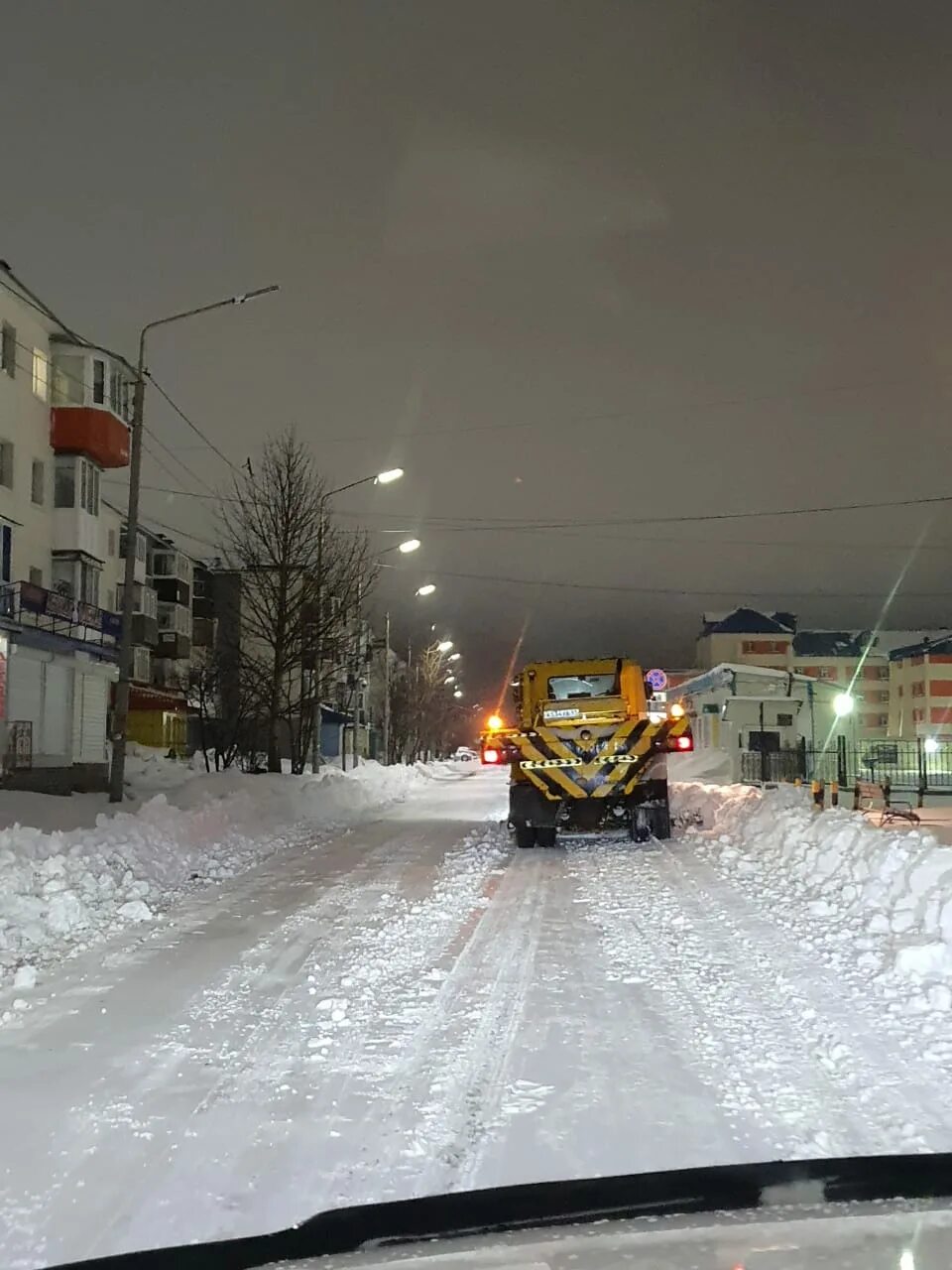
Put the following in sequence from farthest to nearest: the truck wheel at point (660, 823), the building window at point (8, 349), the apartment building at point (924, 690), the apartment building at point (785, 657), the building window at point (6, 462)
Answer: the apartment building at point (785, 657) < the apartment building at point (924, 690) < the building window at point (6, 462) < the building window at point (8, 349) < the truck wheel at point (660, 823)

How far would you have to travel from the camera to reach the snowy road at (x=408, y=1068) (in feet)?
→ 14.9

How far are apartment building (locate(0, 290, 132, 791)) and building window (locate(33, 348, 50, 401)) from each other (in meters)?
0.06

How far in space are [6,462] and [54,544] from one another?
13.8 ft

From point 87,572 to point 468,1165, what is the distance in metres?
36.5

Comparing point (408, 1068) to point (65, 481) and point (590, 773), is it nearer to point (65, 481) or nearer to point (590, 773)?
point (590, 773)

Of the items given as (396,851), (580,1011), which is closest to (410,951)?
(580,1011)

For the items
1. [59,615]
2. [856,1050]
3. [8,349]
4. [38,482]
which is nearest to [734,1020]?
[856,1050]

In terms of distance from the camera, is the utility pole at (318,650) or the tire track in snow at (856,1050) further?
the utility pole at (318,650)

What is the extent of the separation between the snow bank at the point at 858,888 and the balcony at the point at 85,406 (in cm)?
2659

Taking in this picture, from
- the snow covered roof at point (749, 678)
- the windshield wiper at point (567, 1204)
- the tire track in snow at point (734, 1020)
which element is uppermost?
the snow covered roof at point (749, 678)

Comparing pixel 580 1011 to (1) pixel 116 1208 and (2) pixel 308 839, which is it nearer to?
(1) pixel 116 1208

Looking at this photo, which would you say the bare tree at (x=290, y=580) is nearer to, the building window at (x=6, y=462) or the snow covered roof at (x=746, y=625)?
the building window at (x=6, y=462)

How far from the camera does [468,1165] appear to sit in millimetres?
4621

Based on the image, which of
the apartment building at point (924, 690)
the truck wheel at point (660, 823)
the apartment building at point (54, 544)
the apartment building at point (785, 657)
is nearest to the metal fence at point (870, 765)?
the truck wheel at point (660, 823)
